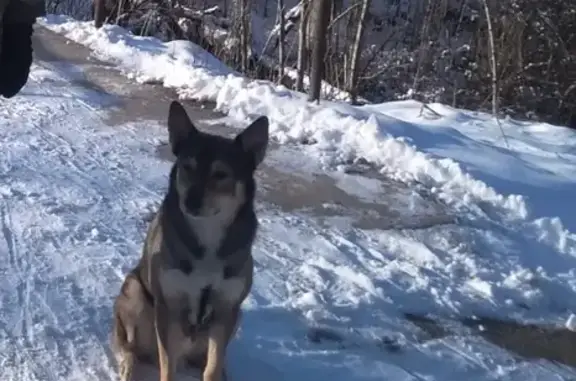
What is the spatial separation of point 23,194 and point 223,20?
30.9ft

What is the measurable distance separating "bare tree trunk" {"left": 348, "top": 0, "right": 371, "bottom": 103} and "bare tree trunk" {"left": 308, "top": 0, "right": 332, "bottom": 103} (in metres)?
1.85

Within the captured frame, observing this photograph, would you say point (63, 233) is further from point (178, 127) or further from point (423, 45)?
point (423, 45)

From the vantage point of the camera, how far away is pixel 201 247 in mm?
4043

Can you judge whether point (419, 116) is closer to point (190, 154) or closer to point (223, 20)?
point (190, 154)

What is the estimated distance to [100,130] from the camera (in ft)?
26.6

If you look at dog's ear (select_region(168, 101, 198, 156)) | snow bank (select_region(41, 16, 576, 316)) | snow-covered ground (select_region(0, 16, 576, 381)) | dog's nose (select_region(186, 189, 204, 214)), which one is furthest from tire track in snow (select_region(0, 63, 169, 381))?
snow bank (select_region(41, 16, 576, 316))

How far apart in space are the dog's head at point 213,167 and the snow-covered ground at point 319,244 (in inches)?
36.5

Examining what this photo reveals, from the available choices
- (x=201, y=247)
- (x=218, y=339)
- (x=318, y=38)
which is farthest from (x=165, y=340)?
(x=318, y=38)

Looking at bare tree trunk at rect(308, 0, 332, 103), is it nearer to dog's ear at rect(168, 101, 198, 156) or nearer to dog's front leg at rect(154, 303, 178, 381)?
dog's ear at rect(168, 101, 198, 156)

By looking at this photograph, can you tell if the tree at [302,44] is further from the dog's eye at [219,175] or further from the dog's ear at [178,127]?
the dog's eye at [219,175]

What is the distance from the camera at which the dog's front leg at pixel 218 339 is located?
13.4ft

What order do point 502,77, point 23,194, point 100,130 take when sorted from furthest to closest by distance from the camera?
point 502,77 < point 100,130 < point 23,194

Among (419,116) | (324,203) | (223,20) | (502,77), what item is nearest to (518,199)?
(324,203)

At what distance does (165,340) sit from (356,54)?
29.2 feet
